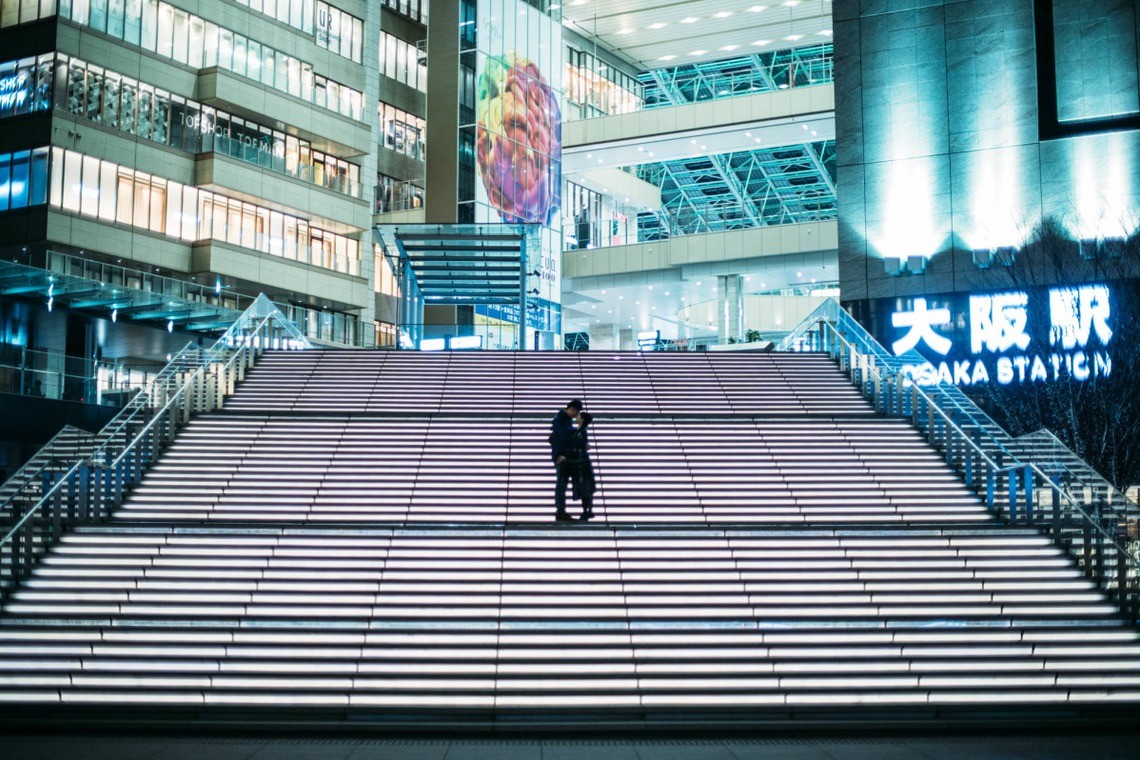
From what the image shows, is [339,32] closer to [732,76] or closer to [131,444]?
[732,76]

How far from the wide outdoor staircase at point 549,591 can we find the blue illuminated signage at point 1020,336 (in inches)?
325

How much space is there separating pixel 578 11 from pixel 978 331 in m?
31.9

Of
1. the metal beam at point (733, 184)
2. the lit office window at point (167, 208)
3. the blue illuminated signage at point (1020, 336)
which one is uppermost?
the metal beam at point (733, 184)

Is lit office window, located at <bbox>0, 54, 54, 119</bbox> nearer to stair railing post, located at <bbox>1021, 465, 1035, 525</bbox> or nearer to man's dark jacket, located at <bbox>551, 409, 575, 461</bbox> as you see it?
man's dark jacket, located at <bbox>551, 409, 575, 461</bbox>

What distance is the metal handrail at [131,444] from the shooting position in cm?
1211

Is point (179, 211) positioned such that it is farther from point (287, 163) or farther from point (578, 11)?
point (578, 11)

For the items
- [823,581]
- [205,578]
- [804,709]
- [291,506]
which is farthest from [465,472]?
[804,709]

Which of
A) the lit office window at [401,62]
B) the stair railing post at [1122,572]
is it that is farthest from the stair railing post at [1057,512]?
the lit office window at [401,62]

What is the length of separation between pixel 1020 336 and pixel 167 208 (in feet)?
90.6

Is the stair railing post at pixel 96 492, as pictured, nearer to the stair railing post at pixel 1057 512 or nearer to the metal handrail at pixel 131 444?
the metal handrail at pixel 131 444

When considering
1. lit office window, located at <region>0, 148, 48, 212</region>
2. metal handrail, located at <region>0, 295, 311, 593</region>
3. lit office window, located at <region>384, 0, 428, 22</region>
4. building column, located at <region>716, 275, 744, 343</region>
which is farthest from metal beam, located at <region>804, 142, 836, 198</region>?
metal handrail, located at <region>0, 295, 311, 593</region>

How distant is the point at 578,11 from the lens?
5219 cm

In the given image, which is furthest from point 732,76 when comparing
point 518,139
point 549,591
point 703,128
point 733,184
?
point 549,591

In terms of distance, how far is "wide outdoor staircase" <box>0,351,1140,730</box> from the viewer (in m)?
9.85
